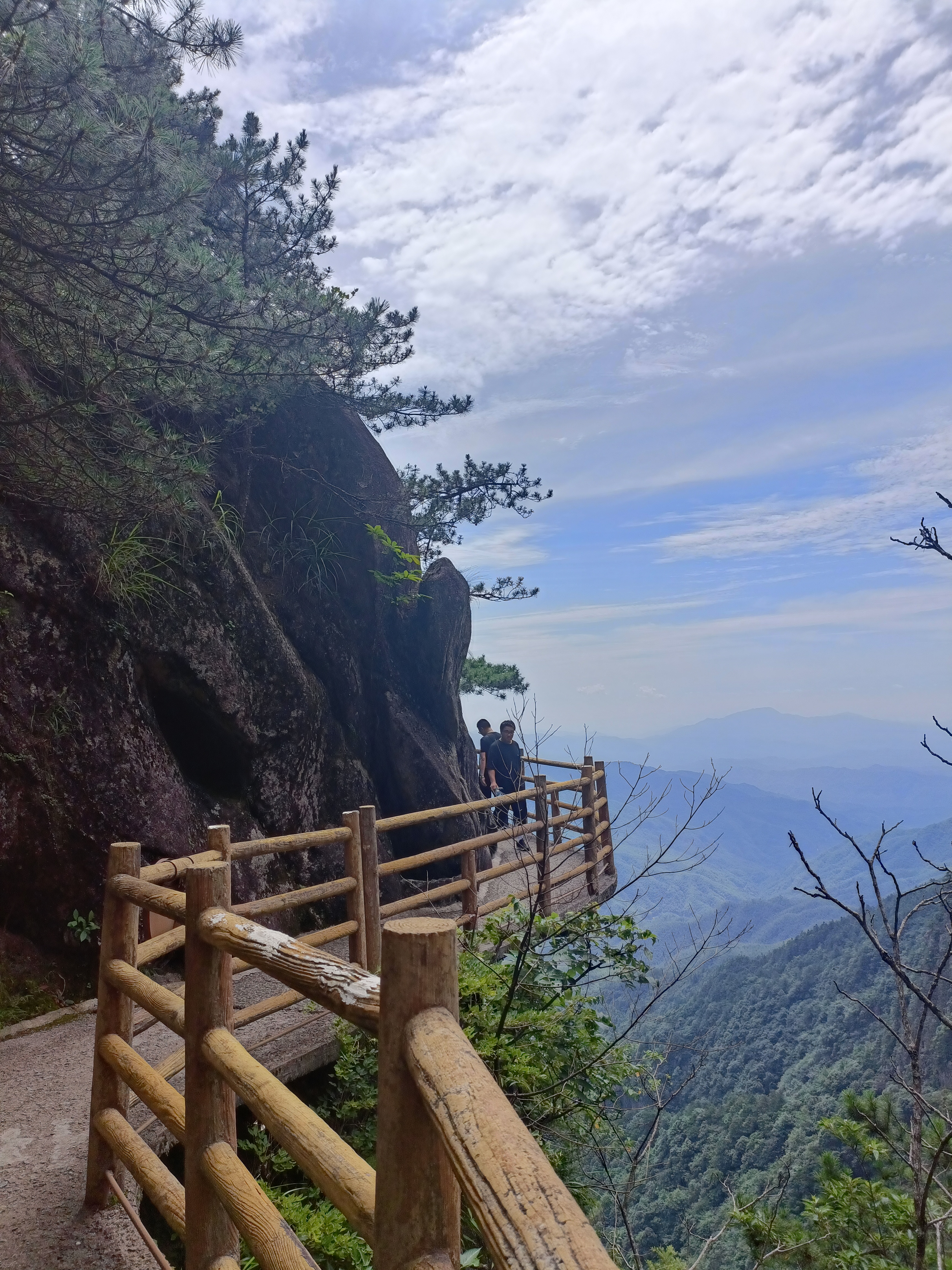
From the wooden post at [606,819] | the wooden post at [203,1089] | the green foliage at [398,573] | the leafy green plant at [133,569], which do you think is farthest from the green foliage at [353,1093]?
the green foliage at [398,573]

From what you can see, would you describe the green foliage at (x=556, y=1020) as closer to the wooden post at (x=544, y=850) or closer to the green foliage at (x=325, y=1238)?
the wooden post at (x=544, y=850)

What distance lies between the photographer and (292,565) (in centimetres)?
844

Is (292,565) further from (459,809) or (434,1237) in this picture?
(434,1237)

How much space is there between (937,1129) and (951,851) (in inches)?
75.5

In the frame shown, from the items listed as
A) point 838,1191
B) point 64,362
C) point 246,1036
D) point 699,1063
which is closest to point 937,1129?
point 699,1063

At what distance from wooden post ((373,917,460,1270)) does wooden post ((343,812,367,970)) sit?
3.39 m

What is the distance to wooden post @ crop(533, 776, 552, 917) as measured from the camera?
155 inches

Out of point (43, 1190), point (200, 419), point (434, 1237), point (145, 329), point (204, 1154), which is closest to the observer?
point (434, 1237)

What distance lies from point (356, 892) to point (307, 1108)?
3.14 m

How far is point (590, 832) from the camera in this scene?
25.9 feet

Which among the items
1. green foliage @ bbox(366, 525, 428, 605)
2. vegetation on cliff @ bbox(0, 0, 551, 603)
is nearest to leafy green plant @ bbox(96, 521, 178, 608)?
vegetation on cliff @ bbox(0, 0, 551, 603)

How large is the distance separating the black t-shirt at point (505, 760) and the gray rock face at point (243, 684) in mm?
582

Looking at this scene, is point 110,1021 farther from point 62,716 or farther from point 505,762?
point 505,762

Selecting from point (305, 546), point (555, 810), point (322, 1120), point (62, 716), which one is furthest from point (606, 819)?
point (322, 1120)
